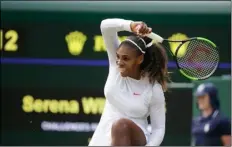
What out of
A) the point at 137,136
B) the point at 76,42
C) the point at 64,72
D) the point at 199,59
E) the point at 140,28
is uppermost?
the point at 140,28

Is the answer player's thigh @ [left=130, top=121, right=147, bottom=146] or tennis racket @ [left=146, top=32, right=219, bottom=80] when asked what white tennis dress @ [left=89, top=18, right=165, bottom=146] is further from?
tennis racket @ [left=146, top=32, right=219, bottom=80]

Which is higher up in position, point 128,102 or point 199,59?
point 199,59

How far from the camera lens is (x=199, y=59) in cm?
409

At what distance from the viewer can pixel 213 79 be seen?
255 inches

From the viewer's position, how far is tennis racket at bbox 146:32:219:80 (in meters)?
4.02

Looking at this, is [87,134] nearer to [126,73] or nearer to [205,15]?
[205,15]

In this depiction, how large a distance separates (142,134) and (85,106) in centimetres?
264

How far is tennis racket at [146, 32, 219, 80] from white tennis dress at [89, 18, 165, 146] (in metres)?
0.22

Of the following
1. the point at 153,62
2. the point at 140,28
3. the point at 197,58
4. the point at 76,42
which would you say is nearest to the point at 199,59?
the point at 197,58

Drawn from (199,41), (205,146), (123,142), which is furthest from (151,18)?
(123,142)

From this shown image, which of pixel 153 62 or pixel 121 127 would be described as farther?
pixel 153 62

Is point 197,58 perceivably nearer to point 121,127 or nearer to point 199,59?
point 199,59

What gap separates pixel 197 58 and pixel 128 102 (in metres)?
0.51

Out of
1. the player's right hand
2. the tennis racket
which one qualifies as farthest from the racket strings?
the player's right hand
